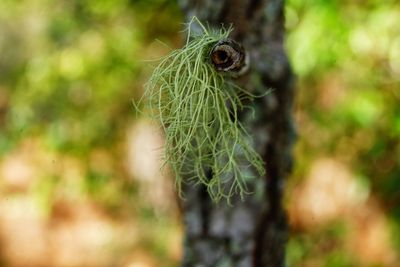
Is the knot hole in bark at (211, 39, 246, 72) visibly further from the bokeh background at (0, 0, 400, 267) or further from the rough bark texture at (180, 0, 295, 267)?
the bokeh background at (0, 0, 400, 267)

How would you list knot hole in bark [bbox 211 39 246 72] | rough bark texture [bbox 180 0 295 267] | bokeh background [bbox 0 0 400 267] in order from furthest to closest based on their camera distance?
bokeh background [bbox 0 0 400 267]
rough bark texture [bbox 180 0 295 267]
knot hole in bark [bbox 211 39 246 72]

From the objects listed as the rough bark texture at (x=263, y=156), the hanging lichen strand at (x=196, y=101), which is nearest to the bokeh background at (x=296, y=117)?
the rough bark texture at (x=263, y=156)

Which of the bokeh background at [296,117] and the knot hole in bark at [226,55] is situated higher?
the bokeh background at [296,117]

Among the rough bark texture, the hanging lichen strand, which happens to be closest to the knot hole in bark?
the hanging lichen strand

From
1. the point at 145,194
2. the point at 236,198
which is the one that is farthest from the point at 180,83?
the point at 145,194

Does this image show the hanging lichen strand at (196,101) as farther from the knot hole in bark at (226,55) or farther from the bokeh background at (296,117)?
the bokeh background at (296,117)

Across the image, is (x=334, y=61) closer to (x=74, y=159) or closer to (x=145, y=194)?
(x=74, y=159)

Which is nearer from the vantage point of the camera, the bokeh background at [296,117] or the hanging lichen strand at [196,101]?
the hanging lichen strand at [196,101]
